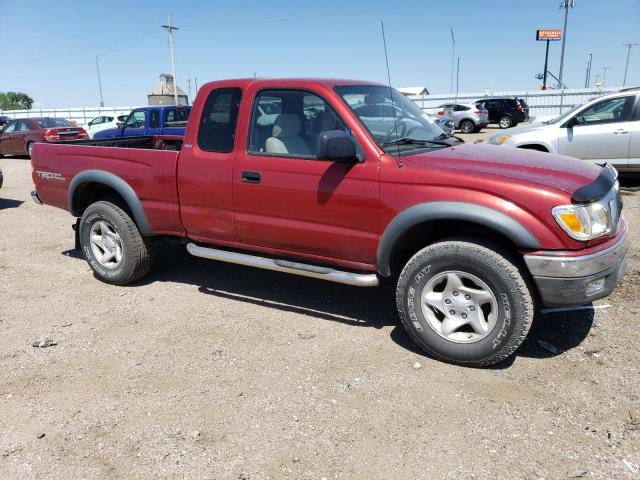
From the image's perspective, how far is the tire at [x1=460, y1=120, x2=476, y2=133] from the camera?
27.0 metres

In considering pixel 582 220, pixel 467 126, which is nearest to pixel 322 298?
pixel 582 220

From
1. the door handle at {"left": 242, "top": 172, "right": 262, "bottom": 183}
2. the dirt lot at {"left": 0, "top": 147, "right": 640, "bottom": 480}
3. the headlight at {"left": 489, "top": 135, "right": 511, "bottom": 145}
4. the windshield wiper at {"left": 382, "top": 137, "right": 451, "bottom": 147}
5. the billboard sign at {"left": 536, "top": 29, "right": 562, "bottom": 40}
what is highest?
the billboard sign at {"left": 536, "top": 29, "right": 562, "bottom": 40}

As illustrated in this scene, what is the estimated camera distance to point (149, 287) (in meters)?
5.27

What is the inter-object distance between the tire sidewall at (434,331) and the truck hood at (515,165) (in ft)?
1.90

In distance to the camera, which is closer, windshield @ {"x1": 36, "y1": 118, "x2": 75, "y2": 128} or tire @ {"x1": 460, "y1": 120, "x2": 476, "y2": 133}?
windshield @ {"x1": 36, "y1": 118, "x2": 75, "y2": 128}

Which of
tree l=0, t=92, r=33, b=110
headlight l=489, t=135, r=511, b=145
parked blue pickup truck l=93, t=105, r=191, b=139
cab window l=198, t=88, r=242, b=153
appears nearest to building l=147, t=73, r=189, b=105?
parked blue pickup truck l=93, t=105, r=191, b=139

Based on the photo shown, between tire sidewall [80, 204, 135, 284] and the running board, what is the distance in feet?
2.49

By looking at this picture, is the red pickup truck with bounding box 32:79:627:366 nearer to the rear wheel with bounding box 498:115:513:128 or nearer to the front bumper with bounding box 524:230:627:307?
the front bumper with bounding box 524:230:627:307

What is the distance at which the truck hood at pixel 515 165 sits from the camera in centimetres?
332

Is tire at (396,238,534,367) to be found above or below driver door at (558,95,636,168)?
below

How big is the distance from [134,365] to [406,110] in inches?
115

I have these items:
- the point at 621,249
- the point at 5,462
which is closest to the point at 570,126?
the point at 621,249

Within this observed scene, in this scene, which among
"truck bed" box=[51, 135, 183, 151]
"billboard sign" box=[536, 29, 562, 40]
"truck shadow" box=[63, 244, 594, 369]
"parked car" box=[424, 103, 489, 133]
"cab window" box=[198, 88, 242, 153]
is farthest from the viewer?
"billboard sign" box=[536, 29, 562, 40]

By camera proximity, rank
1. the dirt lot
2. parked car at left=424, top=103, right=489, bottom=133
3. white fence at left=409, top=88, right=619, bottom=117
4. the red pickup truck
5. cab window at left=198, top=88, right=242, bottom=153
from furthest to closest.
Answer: white fence at left=409, top=88, right=619, bottom=117 → parked car at left=424, top=103, right=489, bottom=133 → cab window at left=198, top=88, right=242, bottom=153 → the red pickup truck → the dirt lot
